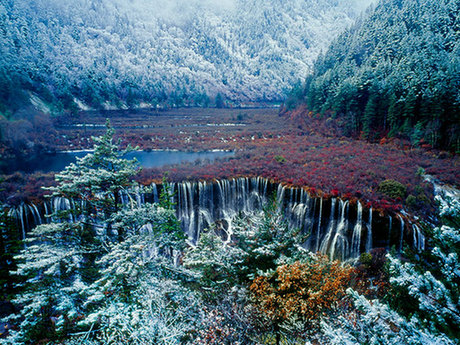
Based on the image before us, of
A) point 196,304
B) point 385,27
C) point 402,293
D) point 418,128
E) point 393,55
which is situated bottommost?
point 196,304

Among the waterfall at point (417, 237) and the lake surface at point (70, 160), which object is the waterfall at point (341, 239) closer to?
the waterfall at point (417, 237)

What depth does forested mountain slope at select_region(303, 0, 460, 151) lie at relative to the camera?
27156 millimetres

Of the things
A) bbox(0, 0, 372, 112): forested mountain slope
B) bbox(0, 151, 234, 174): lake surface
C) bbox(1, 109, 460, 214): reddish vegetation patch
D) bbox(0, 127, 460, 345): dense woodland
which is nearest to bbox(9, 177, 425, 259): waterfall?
bbox(1, 109, 460, 214): reddish vegetation patch

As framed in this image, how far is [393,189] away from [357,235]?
5319 millimetres

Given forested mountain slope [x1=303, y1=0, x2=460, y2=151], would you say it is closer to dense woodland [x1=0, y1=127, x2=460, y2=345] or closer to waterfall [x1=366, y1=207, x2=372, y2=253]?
waterfall [x1=366, y1=207, x2=372, y2=253]

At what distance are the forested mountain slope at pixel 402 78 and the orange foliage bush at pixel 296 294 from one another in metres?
29.2

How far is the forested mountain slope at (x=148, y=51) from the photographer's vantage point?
3252 inches

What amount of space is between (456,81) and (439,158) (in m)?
10.0

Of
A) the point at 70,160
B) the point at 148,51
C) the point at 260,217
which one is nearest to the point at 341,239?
Answer: the point at 260,217

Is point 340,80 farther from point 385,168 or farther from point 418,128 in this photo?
point 385,168

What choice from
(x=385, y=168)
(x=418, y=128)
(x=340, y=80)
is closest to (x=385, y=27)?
(x=340, y=80)

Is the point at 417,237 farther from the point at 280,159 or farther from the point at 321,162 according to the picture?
the point at 280,159

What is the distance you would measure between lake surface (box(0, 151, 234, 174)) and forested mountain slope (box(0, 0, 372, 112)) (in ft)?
54.3

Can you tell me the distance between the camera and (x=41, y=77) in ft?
249
